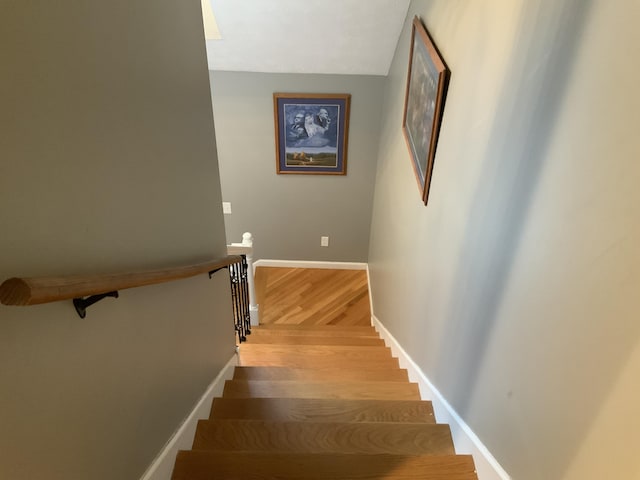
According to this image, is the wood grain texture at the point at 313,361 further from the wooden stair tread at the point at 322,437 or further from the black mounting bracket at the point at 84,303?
the black mounting bracket at the point at 84,303

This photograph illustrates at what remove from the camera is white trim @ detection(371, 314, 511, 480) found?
3.75 feet

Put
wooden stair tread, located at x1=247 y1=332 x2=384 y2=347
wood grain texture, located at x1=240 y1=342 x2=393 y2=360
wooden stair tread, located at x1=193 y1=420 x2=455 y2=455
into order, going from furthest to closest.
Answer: wooden stair tread, located at x1=247 y1=332 x2=384 y2=347 < wood grain texture, located at x1=240 y1=342 x2=393 y2=360 < wooden stair tread, located at x1=193 y1=420 x2=455 y2=455

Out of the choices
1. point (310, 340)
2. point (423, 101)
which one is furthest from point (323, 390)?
point (423, 101)

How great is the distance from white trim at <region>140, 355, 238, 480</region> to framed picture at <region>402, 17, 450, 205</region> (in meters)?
1.48

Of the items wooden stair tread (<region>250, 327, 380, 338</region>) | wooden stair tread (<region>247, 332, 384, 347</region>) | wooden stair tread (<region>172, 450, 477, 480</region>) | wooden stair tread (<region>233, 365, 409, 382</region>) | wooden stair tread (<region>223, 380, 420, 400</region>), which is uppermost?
wooden stair tread (<region>172, 450, 477, 480</region>)

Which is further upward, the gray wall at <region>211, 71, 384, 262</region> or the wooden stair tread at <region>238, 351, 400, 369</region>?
the gray wall at <region>211, 71, 384, 262</region>

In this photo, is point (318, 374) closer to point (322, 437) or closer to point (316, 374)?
point (316, 374)

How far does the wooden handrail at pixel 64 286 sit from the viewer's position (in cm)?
55

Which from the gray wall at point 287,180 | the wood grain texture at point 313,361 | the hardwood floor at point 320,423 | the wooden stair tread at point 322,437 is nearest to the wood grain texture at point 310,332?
the hardwood floor at point 320,423

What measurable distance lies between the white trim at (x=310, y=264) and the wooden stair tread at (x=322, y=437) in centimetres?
316

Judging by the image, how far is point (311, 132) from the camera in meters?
3.85

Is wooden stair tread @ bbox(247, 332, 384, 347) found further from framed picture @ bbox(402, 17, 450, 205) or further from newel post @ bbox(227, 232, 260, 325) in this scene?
framed picture @ bbox(402, 17, 450, 205)

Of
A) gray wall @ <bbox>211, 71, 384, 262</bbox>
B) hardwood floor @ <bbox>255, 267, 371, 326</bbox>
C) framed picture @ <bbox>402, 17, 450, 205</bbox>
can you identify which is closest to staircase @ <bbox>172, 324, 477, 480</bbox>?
framed picture @ <bbox>402, 17, 450, 205</bbox>

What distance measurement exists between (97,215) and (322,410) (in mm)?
1334
